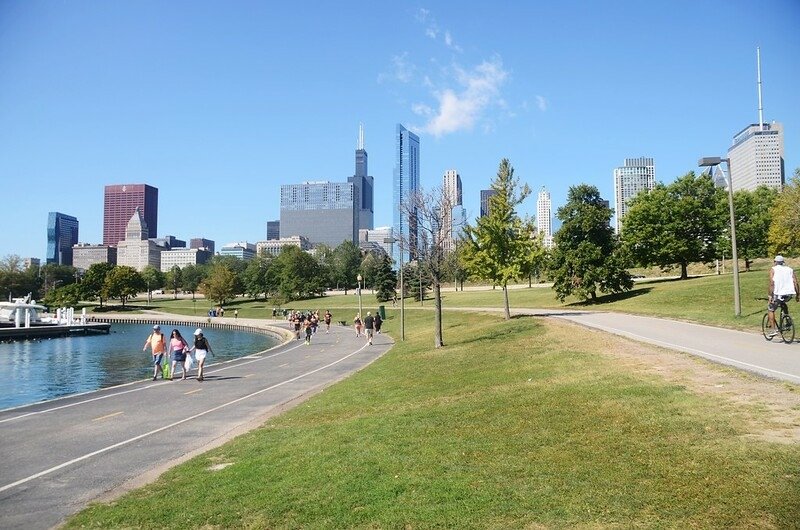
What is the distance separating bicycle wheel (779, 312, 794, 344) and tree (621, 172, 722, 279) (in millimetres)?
40315

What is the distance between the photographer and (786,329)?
14.0m

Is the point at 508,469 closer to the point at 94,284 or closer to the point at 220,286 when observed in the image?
the point at 220,286

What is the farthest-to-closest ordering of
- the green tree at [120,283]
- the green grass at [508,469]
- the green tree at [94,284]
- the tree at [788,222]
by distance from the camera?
the green tree at [94,284] < the green tree at [120,283] < the tree at [788,222] < the green grass at [508,469]

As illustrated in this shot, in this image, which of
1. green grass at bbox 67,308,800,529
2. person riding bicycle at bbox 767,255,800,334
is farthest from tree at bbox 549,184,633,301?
green grass at bbox 67,308,800,529

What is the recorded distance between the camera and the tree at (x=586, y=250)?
45.4 meters

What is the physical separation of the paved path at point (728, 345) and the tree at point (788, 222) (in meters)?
29.3

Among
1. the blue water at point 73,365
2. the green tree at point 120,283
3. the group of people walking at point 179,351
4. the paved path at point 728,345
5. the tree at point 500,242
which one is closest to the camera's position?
the paved path at point 728,345

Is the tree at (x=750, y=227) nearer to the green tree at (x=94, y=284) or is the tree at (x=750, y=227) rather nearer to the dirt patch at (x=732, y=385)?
the dirt patch at (x=732, y=385)

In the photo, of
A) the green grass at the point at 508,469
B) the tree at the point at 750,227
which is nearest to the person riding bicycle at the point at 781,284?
the green grass at the point at 508,469

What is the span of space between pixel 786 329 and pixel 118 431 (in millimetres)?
16275

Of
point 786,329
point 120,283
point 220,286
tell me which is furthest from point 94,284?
point 786,329

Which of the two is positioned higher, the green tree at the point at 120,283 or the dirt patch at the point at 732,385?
the green tree at the point at 120,283

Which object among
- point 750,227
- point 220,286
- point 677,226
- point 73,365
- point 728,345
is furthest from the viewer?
point 220,286

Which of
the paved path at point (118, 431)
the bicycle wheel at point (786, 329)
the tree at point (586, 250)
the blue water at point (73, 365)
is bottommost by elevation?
the blue water at point (73, 365)
